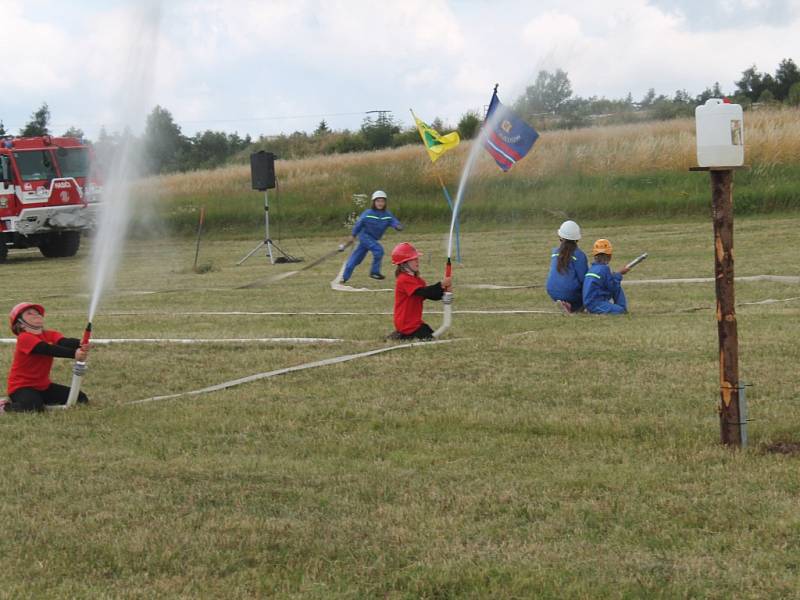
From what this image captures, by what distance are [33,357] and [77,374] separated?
51 centimetres

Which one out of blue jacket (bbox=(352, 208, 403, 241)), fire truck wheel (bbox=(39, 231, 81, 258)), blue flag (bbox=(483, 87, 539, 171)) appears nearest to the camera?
blue flag (bbox=(483, 87, 539, 171))

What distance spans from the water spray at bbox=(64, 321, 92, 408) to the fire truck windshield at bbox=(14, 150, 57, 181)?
2122 centimetres

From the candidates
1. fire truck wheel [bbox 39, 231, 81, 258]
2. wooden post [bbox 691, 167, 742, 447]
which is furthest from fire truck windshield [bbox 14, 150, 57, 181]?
wooden post [bbox 691, 167, 742, 447]

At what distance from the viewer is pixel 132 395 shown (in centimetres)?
905

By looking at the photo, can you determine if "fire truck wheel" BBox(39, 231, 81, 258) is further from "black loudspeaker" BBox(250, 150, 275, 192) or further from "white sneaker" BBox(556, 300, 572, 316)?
"white sneaker" BBox(556, 300, 572, 316)

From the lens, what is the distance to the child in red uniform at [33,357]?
27.3 feet

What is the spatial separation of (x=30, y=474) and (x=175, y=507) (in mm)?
1270

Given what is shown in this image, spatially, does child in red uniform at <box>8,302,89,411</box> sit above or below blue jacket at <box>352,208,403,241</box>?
below

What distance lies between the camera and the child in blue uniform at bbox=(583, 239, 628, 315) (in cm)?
1238

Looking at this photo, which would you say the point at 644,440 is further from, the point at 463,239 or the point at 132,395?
the point at 463,239

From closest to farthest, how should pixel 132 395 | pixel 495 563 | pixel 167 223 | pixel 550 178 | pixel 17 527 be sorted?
1. pixel 495 563
2. pixel 17 527
3. pixel 132 395
4. pixel 550 178
5. pixel 167 223

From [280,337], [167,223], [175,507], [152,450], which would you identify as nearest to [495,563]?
[175,507]

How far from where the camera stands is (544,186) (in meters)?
33.2

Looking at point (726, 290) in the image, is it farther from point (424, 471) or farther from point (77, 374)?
point (77, 374)
